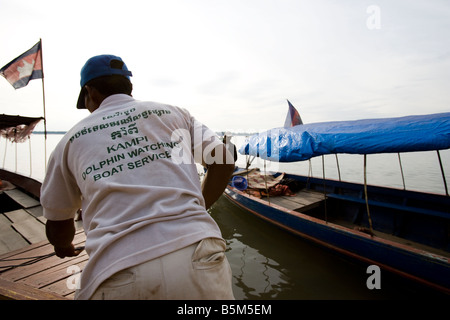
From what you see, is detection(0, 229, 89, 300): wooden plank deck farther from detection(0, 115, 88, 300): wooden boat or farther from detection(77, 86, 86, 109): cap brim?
detection(77, 86, 86, 109): cap brim

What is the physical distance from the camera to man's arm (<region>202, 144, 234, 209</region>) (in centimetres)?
121

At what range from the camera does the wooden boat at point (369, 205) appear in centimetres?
377

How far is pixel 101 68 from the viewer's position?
1.23 meters

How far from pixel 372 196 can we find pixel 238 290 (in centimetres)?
512

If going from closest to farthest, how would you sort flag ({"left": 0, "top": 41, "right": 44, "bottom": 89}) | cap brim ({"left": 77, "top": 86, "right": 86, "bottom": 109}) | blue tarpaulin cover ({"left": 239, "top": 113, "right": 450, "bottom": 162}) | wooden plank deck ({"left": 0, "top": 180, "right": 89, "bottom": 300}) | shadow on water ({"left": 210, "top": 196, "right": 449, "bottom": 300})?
cap brim ({"left": 77, "top": 86, "right": 86, "bottom": 109})
wooden plank deck ({"left": 0, "top": 180, "right": 89, "bottom": 300})
blue tarpaulin cover ({"left": 239, "top": 113, "right": 450, "bottom": 162})
shadow on water ({"left": 210, "top": 196, "right": 449, "bottom": 300})
flag ({"left": 0, "top": 41, "right": 44, "bottom": 89})

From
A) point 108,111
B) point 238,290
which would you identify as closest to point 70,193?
point 108,111

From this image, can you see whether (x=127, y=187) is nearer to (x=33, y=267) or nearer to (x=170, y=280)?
(x=170, y=280)

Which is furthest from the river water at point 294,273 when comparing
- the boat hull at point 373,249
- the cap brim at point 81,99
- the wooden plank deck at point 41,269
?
the cap brim at point 81,99

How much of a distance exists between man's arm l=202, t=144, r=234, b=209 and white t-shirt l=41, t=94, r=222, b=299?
101 millimetres

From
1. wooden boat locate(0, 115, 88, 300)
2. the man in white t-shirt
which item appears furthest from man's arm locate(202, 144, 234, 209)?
wooden boat locate(0, 115, 88, 300)

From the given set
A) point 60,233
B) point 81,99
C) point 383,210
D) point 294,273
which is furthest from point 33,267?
point 383,210

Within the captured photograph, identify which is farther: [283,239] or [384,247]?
[283,239]
